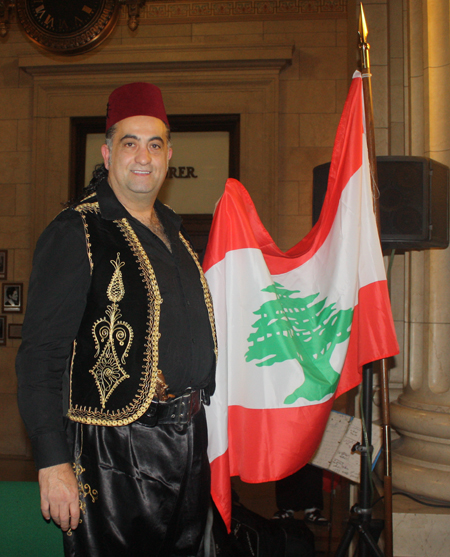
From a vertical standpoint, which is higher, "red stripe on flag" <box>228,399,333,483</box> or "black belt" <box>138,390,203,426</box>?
"black belt" <box>138,390,203,426</box>

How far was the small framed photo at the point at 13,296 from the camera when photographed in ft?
16.0

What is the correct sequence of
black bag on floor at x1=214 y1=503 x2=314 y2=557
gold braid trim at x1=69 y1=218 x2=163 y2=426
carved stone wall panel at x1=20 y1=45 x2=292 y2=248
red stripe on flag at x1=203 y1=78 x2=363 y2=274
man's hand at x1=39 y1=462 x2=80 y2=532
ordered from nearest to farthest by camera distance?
man's hand at x1=39 y1=462 x2=80 y2=532, gold braid trim at x1=69 y1=218 x2=163 y2=426, red stripe on flag at x1=203 y1=78 x2=363 y2=274, black bag on floor at x1=214 y1=503 x2=314 y2=557, carved stone wall panel at x1=20 y1=45 x2=292 y2=248

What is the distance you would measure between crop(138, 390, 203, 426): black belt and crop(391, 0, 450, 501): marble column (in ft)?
4.52

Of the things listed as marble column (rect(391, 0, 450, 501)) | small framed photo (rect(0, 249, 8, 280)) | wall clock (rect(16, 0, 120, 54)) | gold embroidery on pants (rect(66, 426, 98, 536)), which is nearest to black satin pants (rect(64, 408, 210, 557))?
gold embroidery on pants (rect(66, 426, 98, 536))

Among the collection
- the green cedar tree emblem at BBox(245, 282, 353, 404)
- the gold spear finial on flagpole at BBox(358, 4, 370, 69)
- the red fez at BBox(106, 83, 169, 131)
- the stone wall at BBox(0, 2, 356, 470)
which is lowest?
the green cedar tree emblem at BBox(245, 282, 353, 404)

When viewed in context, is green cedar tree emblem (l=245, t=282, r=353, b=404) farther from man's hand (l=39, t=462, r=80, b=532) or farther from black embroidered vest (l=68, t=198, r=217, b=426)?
man's hand (l=39, t=462, r=80, b=532)

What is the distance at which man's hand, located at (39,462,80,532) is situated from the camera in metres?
1.25

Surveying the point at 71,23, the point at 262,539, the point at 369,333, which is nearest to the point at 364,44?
the point at 369,333

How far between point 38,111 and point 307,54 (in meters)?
2.63

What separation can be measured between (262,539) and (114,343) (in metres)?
1.65

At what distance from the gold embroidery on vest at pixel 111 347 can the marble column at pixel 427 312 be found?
1624mm

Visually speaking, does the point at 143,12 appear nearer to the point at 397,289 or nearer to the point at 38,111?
the point at 38,111

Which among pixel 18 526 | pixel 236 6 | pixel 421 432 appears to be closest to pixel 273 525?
pixel 421 432

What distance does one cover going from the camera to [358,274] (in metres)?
1.88
